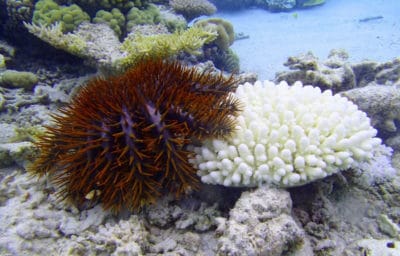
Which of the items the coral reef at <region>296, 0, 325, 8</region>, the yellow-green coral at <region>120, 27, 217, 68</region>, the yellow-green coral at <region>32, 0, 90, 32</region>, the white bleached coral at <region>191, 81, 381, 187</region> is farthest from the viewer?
the coral reef at <region>296, 0, 325, 8</region>

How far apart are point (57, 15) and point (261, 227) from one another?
181 inches

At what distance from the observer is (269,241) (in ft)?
6.74

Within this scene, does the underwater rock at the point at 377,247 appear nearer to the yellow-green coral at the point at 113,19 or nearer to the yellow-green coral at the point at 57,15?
the yellow-green coral at the point at 113,19

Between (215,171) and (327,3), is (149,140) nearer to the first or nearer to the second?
(215,171)

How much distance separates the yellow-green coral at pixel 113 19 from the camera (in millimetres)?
4922

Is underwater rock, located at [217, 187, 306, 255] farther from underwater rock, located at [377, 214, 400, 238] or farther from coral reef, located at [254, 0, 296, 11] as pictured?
coral reef, located at [254, 0, 296, 11]

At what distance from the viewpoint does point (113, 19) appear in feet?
16.4

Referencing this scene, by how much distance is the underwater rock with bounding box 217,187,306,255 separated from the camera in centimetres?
203

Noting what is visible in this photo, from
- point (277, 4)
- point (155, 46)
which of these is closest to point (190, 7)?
point (155, 46)

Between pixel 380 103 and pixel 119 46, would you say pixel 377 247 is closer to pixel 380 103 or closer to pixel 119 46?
pixel 380 103

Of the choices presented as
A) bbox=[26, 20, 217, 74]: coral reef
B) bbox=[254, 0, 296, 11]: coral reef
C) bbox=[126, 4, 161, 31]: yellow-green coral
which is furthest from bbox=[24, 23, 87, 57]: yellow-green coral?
bbox=[254, 0, 296, 11]: coral reef

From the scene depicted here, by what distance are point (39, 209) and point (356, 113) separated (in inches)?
126

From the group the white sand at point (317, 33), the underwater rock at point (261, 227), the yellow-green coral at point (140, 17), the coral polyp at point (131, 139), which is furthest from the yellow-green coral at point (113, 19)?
the underwater rock at point (261, 227)

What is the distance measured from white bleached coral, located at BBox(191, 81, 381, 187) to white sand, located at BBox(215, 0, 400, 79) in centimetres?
449
